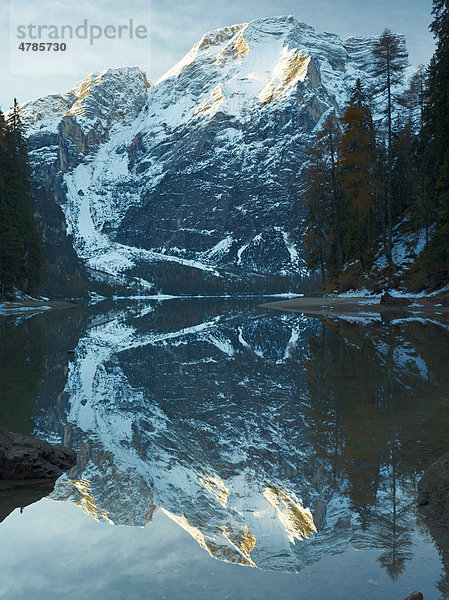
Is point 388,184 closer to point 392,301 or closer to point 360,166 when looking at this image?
point 360,166

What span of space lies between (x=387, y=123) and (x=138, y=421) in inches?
1388

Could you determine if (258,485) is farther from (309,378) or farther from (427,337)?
(427,337)

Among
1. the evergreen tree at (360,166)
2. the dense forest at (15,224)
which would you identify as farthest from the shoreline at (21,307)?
the evergreen tree at (360,166)

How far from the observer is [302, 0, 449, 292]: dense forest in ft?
96.1

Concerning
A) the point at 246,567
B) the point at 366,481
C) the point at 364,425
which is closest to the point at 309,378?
the point at 364,425

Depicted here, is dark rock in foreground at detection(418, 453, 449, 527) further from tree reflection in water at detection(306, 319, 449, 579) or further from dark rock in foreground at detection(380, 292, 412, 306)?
dark rock in foreground at detection(380, 292, 412, 306)

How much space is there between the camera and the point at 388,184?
35719mm

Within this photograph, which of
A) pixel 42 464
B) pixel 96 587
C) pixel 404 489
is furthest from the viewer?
pixel 42 464

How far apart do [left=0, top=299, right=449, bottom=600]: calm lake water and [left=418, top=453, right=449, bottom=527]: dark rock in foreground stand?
146mm

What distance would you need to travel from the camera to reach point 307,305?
4259cm

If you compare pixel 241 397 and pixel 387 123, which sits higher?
pixel 387 123

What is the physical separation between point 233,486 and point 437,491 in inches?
80.8

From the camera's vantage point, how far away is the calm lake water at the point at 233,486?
145 inches

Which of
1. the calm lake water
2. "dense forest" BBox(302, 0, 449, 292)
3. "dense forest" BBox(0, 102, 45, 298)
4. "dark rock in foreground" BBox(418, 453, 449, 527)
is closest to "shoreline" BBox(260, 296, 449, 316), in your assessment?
"dense forest" BBox(302, 0, 449, 292)
